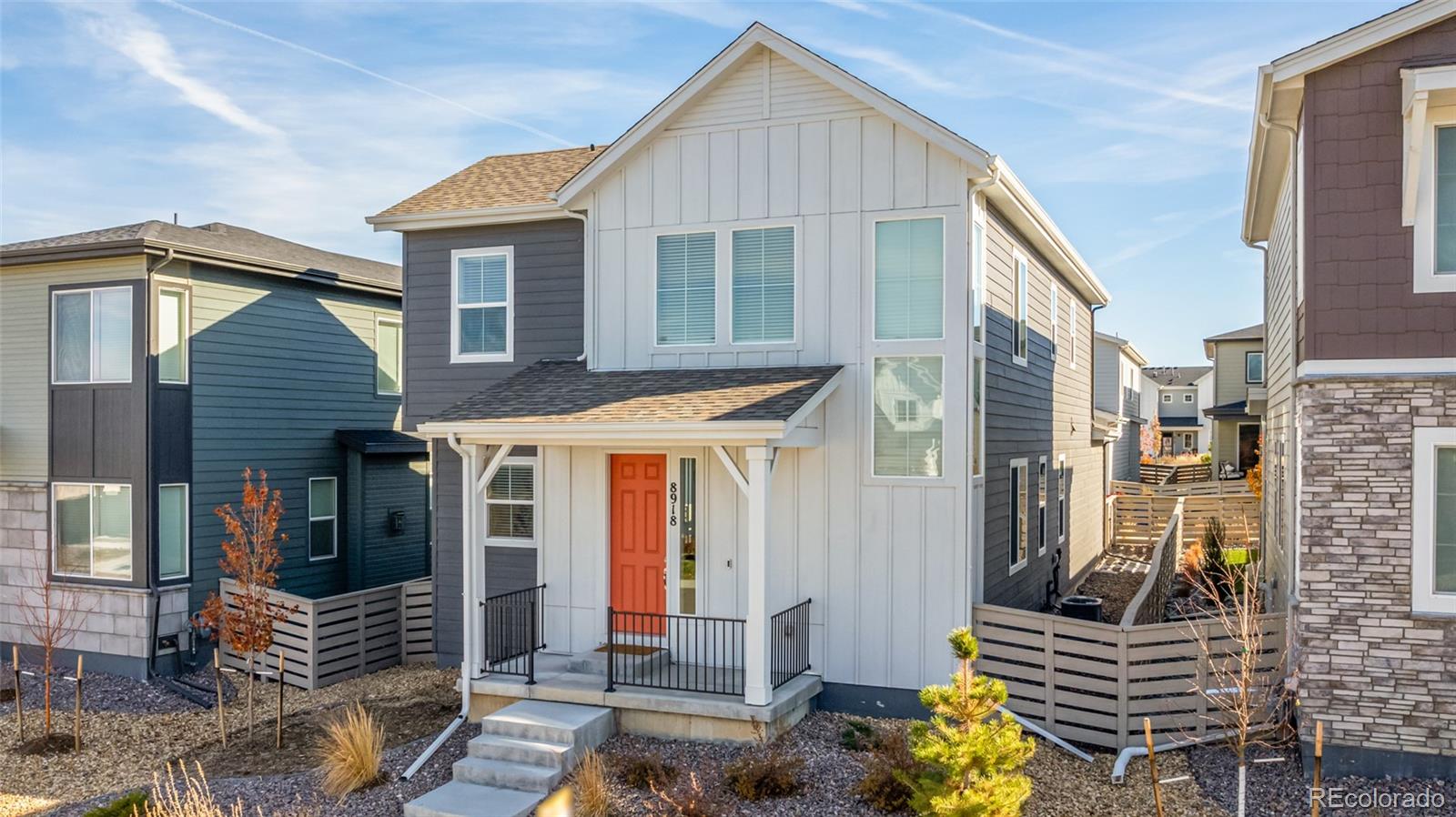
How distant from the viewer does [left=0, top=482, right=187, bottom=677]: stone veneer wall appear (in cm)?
1339

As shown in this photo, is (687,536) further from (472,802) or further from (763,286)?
(472,802)

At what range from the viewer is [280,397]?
51.2 ft

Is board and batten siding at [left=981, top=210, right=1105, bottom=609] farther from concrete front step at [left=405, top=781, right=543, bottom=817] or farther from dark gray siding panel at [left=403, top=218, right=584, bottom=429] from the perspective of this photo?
concrete front step at [left=405, top=781, right=543, bottom=817]

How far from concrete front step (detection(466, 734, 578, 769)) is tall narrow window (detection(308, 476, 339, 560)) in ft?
27.0

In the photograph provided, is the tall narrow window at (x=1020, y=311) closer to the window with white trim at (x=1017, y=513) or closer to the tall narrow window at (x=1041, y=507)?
the window with white trim at (x=1017, y=513)

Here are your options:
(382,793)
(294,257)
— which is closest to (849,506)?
(382,793)

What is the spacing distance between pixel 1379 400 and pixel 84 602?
52.0 feet

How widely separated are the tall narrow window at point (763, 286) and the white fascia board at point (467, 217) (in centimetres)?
268

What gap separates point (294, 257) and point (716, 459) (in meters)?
9.29

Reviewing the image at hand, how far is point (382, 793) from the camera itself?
28.9 ft

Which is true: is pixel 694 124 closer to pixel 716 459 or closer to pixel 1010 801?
pixel 716 459

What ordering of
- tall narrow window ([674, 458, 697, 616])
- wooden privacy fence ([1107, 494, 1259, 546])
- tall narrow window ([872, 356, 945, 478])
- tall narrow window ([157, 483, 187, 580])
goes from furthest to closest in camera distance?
wooden privacy fence ([1107, 494, 1259, 546]) < tall narrow window ([157, 483, 187, 580]) < tall narrow window ([674, 458, 697, 616]) < tall narrow window ([872, 356, 945, 478])

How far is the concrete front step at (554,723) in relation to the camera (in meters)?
9.16

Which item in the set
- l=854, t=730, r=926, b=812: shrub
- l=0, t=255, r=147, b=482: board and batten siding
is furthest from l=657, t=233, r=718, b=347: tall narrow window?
l=0, t=255, r=147, b=482: board and batten siding
